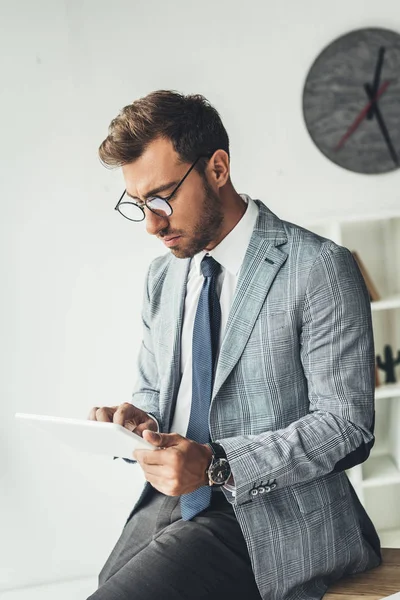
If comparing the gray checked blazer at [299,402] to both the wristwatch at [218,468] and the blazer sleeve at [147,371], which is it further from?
the blazer sleeve at [147,371]

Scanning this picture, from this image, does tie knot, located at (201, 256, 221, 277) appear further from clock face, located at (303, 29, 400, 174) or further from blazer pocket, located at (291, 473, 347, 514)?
clock face, located at (303, 29, 400, 174)

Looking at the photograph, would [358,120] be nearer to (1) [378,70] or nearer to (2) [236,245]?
(1) [378,70]

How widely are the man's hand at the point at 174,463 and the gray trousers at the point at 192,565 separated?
0.71ft

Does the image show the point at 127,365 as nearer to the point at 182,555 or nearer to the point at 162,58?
the point at 162,58

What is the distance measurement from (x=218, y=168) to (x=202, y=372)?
0.51 m

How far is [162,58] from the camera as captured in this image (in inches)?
126

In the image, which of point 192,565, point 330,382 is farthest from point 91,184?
point 192,565

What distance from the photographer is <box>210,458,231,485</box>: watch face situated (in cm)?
156

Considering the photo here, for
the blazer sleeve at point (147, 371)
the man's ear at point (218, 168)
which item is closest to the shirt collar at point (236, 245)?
the man's ear at point (218, 168)

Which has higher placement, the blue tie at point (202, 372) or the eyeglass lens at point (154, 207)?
the eyeglass lens at point (154, 207)

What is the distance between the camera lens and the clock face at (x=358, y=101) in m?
3.27

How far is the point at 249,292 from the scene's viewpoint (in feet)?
5.84

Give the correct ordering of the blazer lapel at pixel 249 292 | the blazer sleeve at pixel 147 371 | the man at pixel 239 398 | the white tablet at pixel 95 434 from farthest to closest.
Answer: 1. the blazer sleeve at pixel 147 371
2. the blazer lapel at pixel 249 292
3. the man at pixel 239 398
4. the white tablet at pixel 95 434

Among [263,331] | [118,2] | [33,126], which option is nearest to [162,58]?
[118,2]
